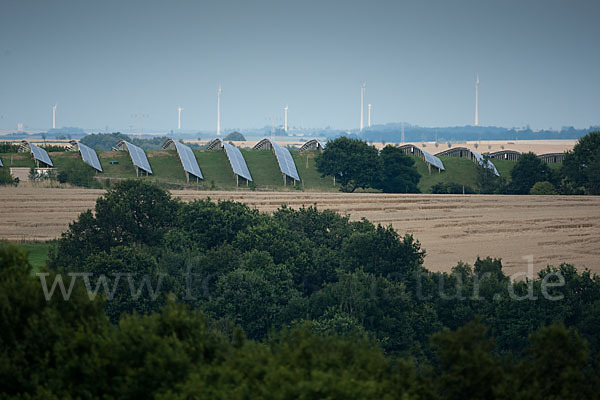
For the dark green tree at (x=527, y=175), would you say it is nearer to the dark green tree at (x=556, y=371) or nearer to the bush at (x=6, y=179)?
the bush at (x=6, y=179)

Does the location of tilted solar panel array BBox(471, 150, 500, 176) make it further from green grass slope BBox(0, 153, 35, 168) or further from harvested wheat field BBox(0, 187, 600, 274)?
green grass slope BBox(0, 153, 35, 168)

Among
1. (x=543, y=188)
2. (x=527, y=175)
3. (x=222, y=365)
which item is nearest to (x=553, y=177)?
(x=527, y=175)

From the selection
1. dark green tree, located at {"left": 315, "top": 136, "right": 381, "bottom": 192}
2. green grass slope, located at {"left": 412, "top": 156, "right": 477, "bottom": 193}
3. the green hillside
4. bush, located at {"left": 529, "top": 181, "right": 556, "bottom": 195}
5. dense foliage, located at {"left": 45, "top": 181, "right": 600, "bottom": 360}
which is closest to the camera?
dense foliage, located at {"left": 45, "top": 181, "right": 600, "bottom": 360}

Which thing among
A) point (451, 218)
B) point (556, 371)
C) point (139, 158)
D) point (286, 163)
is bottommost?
point (451, 218)

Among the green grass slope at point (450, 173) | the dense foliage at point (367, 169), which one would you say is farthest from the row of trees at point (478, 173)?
the green grass slope at point (450, 173)

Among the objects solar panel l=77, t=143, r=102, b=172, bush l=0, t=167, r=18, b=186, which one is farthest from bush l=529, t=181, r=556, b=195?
bush l=0, t=167, r=18, b=186

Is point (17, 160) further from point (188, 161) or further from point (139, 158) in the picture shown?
point (188, 161)
